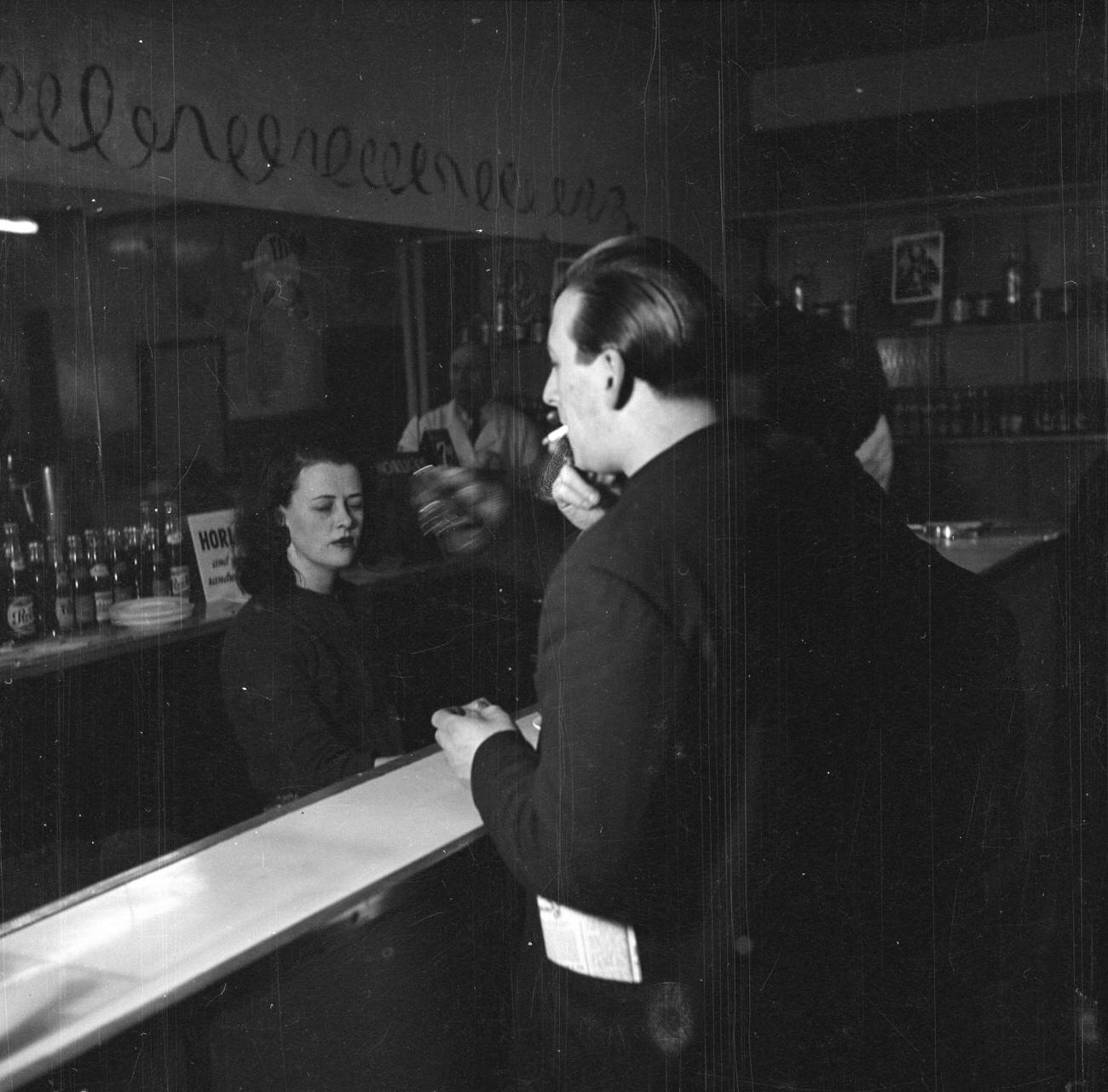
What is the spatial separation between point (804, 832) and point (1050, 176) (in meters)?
0.74

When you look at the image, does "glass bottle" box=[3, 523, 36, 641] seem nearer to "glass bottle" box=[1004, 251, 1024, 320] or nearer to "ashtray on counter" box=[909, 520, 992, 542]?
"ashtray on counter" box=[909, 520, 992, 542]

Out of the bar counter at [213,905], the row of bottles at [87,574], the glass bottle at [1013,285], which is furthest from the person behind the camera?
the row of bottles at [87,574]

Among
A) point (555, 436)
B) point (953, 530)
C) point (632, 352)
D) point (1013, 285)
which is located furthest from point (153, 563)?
point (1013, 285)

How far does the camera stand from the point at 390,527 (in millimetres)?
1165

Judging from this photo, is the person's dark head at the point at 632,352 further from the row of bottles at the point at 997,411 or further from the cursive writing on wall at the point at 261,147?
the row of bottles at the point at 997,411

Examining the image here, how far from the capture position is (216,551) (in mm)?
1159

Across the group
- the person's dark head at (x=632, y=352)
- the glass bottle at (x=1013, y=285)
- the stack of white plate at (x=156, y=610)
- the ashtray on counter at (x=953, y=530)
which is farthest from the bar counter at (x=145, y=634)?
the glass bottle at (x=1013, y=285)

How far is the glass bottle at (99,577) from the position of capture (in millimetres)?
1150

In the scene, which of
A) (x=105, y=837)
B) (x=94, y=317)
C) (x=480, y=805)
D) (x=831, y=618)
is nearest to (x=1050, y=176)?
(x=831, y=618)

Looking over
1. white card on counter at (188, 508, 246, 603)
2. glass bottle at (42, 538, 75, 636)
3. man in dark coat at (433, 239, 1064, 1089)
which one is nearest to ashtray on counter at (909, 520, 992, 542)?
man in dark coat at (433, 239, 1064, 1089)

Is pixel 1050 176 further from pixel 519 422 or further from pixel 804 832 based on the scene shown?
pixel 804 832

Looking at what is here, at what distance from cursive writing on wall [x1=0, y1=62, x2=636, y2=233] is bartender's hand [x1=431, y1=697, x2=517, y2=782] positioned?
1.76 ft

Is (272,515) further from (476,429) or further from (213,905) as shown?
(213,905)

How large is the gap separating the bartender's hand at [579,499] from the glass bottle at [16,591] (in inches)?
24.3
